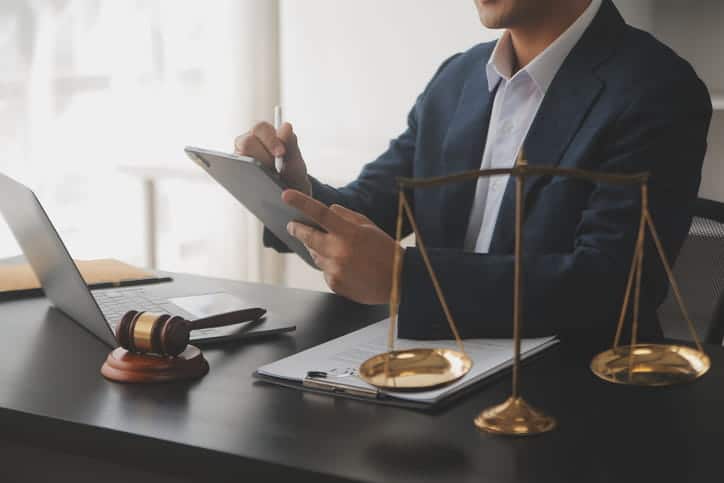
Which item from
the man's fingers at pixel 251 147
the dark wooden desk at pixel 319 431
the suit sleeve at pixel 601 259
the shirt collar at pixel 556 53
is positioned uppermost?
the shirt collar at pixel 556 53

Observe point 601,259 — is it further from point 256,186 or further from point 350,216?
point 256,186

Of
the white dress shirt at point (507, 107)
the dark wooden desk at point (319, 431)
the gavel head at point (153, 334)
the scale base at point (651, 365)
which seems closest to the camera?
the dark wooden desk at point (319, 431)

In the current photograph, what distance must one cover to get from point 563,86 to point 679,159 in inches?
9.0

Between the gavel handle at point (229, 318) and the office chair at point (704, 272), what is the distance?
0.67m

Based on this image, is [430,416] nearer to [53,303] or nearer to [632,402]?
[632,402]

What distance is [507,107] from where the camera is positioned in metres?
1.76

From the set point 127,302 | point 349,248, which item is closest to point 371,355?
point 349,248

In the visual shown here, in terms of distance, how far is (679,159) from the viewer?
1.48 metres

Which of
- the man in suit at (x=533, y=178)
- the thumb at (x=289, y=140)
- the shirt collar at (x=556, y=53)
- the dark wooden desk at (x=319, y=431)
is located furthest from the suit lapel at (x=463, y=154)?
the dark wooden desk at (x=319, y=431)

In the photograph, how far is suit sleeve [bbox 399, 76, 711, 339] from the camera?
4.23ft

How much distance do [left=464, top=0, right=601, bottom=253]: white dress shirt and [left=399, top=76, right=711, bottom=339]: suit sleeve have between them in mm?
209

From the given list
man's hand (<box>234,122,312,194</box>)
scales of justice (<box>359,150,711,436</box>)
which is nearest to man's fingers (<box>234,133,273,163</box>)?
man's hand (<box>234,122,312,194</box>)

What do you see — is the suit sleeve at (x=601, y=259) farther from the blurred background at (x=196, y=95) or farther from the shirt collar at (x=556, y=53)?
the blurred background at (x=196, y=95)

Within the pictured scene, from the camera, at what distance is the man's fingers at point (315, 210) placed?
1237mm
